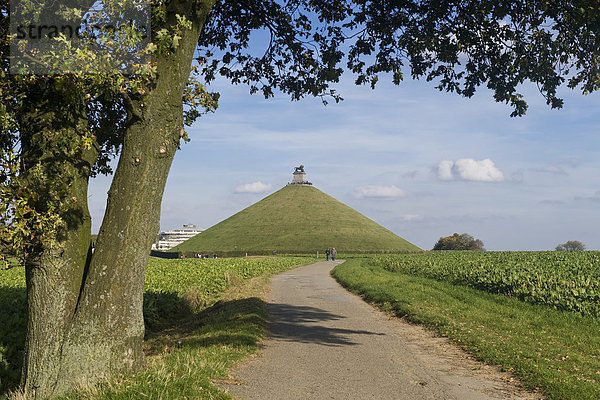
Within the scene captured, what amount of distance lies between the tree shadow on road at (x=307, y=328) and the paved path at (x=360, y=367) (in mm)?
25

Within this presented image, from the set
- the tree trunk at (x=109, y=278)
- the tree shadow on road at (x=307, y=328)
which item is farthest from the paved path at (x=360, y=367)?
the tree trunk at (x=109, y=278)

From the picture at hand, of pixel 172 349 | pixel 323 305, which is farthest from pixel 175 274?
pixel 172 349

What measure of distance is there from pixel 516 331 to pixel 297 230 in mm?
127175

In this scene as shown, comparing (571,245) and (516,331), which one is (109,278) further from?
(571,245)

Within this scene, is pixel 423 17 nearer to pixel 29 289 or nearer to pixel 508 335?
pixel 508 335

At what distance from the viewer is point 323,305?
18.5 meters

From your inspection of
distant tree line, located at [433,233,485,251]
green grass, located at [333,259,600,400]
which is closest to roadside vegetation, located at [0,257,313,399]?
green grass, located at [333,259,600,400]

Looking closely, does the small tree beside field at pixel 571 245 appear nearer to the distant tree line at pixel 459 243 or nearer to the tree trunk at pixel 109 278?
the distant tree line at pixel 459 243

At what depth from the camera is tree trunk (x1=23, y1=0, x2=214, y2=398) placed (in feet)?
25.9

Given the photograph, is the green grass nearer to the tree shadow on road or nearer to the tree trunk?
the tree shadow on road

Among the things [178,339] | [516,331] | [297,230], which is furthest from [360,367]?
[297,230]

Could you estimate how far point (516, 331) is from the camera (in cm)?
1337

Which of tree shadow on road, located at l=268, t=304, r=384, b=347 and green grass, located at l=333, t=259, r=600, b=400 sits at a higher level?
green grass, located at l=333, t=259, r=600, b=400

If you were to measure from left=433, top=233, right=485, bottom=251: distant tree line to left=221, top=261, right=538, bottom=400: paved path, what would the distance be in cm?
13722
